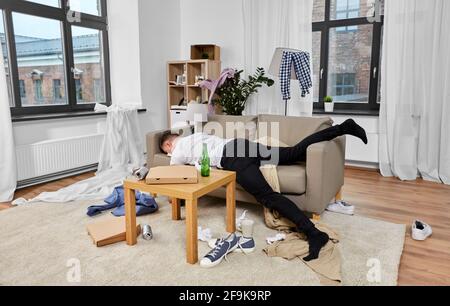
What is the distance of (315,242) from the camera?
6.63 feet

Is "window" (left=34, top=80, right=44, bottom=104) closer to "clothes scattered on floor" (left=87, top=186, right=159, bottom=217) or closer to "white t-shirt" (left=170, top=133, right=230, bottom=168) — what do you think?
"clothes scattered on floor" (left=87, top=186, right=159, bottom=217)

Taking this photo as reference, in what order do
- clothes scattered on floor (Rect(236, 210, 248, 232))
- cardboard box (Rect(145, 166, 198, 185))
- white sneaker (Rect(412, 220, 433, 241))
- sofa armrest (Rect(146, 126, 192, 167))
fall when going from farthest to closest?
sofa armrest (Rect(146, 126, 192, 167)) < clothes scattered on floor (Rect(236, 210, 248, 232)) < white sneaker (Rect(412, 220, 433, 241)) < cardboard box (Rect(145, 166, 198, 185))

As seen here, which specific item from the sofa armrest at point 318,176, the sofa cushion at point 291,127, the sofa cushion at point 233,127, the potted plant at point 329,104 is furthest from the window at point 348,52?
the sofa armrest at point 318,176

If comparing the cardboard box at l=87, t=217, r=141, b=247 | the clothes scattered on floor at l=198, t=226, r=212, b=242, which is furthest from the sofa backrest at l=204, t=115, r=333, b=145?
the cardboard box at l=87, t=217, r=141, b=247

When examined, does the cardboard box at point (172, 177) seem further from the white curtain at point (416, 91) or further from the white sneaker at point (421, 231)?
the white curtain at point (416, 91)

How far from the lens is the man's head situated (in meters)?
2.93

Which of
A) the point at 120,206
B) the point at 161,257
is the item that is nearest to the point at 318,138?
the point at 161,257

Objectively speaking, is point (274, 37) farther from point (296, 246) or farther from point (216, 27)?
point (296, 246)

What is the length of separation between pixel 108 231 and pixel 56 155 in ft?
5.83

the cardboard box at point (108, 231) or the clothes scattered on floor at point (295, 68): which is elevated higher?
the clothes scattered on floor at point (295, 68)

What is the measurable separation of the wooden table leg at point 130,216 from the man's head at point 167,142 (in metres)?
0.80

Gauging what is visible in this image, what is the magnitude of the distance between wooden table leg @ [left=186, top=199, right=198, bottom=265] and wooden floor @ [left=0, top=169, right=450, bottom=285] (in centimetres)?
107

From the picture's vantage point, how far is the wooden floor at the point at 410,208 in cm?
190
